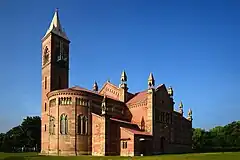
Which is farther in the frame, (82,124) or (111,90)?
(111,90)

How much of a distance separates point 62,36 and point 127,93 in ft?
60.1

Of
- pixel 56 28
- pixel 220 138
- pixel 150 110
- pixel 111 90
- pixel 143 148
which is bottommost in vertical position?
pixel 220 138

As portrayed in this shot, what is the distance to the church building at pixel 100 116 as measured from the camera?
5616cm

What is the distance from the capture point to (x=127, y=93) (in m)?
70.4

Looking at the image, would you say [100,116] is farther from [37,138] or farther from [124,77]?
[37,138]

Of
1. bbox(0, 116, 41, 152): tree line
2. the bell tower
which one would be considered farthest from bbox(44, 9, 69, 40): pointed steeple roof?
bbox(0, 116, 41, 152): tree line

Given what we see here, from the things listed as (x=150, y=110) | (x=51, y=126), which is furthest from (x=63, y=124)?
(x=150, y=110)

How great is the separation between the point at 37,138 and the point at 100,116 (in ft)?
143

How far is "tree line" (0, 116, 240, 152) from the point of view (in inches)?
3396

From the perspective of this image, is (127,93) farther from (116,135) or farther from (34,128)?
(34,128)

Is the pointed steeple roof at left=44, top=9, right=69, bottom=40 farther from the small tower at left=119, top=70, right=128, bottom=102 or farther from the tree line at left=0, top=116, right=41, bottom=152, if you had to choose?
the tree line at left=0, top=116, right=41, bottom=152

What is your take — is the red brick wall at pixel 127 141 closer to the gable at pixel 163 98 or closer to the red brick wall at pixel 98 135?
the red brick wall at pixel 98 135

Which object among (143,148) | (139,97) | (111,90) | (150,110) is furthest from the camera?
(111,90)

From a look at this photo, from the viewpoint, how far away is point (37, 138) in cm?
9369
